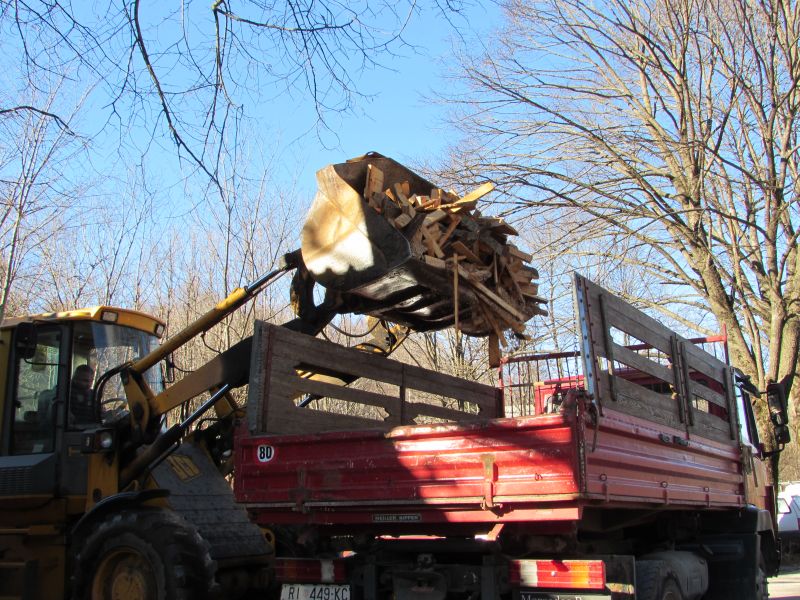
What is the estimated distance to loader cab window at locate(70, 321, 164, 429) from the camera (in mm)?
6941

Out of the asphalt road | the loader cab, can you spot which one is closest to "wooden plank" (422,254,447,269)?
the loader cab

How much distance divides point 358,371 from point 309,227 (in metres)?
1.27

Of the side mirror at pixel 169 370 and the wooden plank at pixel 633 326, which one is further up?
the side mirror at pixel 169 370

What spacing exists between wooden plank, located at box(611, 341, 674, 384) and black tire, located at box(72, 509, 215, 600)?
3198mm

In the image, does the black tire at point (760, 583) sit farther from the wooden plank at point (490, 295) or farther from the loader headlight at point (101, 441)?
the loader headlight at point (101, 441)

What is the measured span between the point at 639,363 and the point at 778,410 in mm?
3824

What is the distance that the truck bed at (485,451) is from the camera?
169 inches

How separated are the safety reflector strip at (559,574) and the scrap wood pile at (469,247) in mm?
1659

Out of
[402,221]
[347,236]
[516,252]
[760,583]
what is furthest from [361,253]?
[760,583]

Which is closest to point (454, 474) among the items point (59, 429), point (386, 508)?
point (386, 508)

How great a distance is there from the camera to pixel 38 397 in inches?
278

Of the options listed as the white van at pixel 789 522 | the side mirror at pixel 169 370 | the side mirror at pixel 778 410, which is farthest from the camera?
the white van at pixel 789 522

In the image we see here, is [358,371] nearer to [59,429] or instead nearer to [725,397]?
[59,429]

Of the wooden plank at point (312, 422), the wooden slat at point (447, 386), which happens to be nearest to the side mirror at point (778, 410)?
the wooden slat at point (447, 386)
